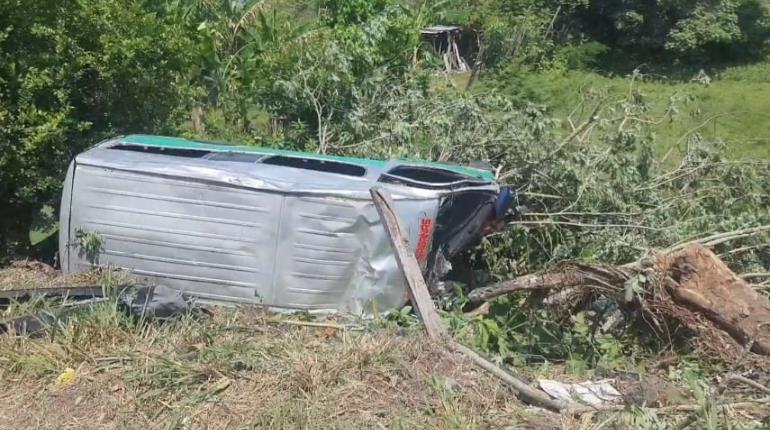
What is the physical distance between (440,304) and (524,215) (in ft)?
4.75

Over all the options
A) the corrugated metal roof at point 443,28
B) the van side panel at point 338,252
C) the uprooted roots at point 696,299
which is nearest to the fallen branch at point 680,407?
the uprooted roots at point 696,299

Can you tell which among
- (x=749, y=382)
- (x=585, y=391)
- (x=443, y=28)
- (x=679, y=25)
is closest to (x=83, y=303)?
(x=585, y=391)

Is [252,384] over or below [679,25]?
below

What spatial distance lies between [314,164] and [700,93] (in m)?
13.9

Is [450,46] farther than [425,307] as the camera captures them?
Yes

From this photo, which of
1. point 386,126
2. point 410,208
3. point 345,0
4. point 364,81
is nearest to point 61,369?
point 410,208

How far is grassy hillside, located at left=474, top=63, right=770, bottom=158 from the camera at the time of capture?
45.9 feet

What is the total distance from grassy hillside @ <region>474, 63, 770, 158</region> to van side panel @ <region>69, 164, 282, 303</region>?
7.68 meters

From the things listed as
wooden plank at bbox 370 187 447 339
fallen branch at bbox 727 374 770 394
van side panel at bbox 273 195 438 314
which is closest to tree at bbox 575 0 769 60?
van side panel at bbox 273 195 438 314

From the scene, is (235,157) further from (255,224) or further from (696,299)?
(696,299)

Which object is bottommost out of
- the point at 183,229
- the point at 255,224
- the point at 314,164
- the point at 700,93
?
the point at 700,93

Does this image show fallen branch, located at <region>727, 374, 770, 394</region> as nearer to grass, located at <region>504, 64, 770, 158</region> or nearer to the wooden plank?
the wooden plank

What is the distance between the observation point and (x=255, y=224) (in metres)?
6.10

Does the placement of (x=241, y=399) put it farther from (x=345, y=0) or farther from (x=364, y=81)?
(x=345, y=0)
